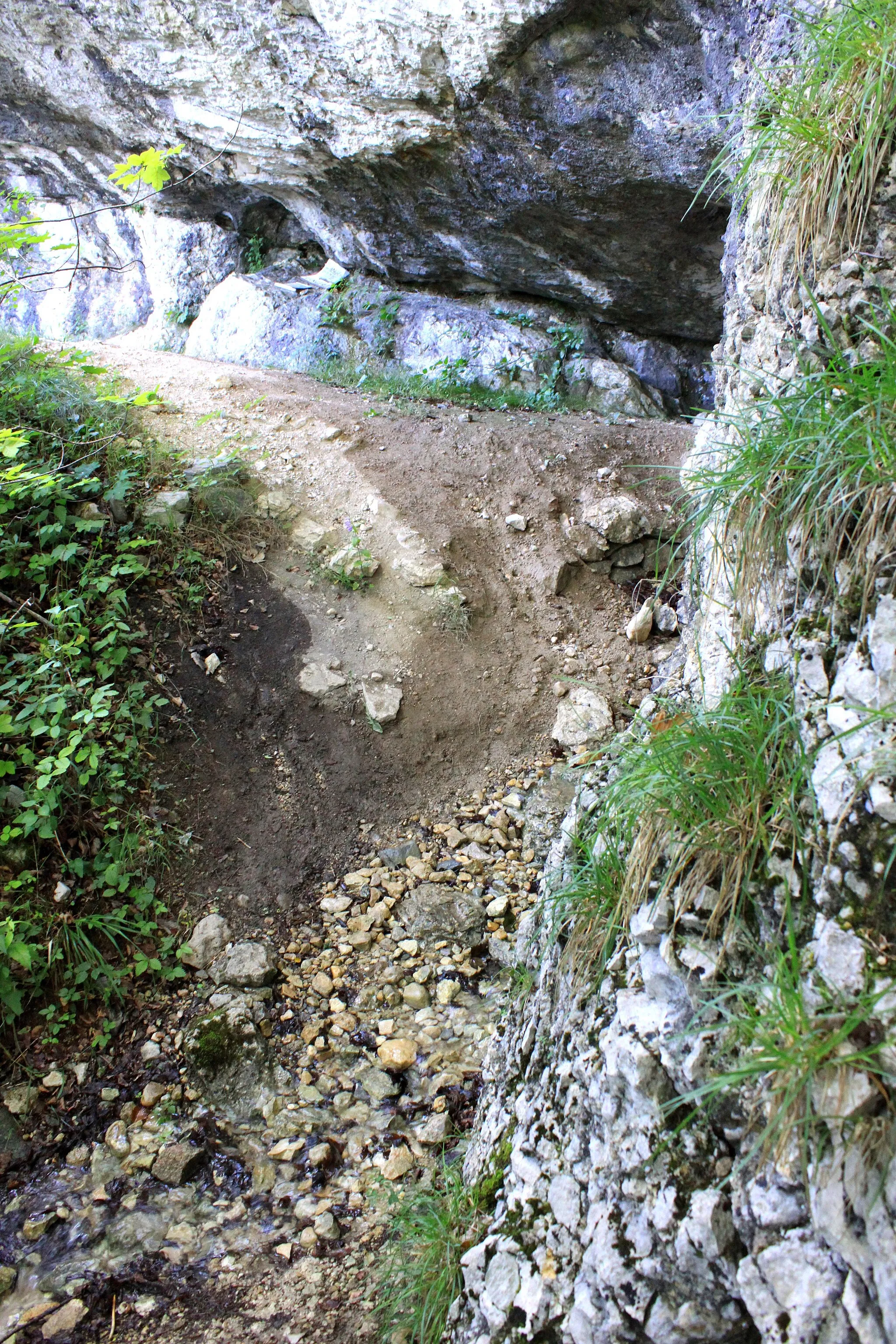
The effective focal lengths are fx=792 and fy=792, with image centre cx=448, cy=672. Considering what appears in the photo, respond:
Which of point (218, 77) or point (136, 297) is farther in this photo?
point (136, 297)

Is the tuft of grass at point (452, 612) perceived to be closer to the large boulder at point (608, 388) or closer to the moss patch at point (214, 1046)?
the moss patch at point (214, 1046)

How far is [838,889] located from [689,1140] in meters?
0.63

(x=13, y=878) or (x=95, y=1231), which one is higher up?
(x=13, y=878)

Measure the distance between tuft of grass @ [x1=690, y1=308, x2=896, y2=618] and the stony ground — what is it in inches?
26.7

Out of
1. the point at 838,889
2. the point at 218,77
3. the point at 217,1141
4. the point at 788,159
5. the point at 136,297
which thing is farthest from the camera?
the point at 136,297

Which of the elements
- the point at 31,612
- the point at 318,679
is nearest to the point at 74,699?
the point at 31,612

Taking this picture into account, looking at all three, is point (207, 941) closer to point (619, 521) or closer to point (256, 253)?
point (619, 521)

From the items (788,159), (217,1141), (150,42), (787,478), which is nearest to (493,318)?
(150,42)

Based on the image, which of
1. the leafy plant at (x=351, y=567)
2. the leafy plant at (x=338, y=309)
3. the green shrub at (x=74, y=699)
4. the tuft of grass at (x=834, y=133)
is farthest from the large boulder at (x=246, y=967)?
the leafy plant at (x=338, y=309)

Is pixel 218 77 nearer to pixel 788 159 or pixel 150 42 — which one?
pixel 150 42

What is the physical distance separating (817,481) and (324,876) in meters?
2.94

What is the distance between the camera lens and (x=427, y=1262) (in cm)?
222

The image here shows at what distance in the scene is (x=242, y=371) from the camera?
792cm

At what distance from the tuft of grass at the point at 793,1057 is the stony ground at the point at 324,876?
1511 mm
